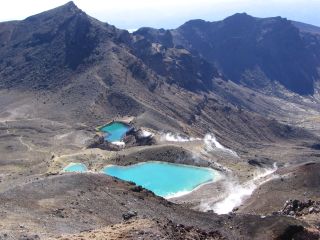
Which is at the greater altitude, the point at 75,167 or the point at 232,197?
the point at 232,197

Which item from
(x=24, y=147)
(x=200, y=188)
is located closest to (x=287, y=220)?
(x=200, y=188)

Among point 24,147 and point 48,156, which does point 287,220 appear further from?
point 24,147

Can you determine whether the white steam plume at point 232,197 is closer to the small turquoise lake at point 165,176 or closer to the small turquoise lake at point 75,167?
the small turquoise lake at point 165,176

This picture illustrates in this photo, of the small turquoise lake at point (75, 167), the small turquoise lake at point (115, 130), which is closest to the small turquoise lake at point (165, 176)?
the small turquoise lake at point (75, 167)

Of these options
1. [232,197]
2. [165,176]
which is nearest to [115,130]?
[165,176]

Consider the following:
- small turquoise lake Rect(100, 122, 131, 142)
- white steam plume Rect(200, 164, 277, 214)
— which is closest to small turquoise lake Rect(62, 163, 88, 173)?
white steam plume Rect(200, 164, 277, 214)

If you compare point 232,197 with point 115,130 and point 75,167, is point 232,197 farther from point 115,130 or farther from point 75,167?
point 115,130
